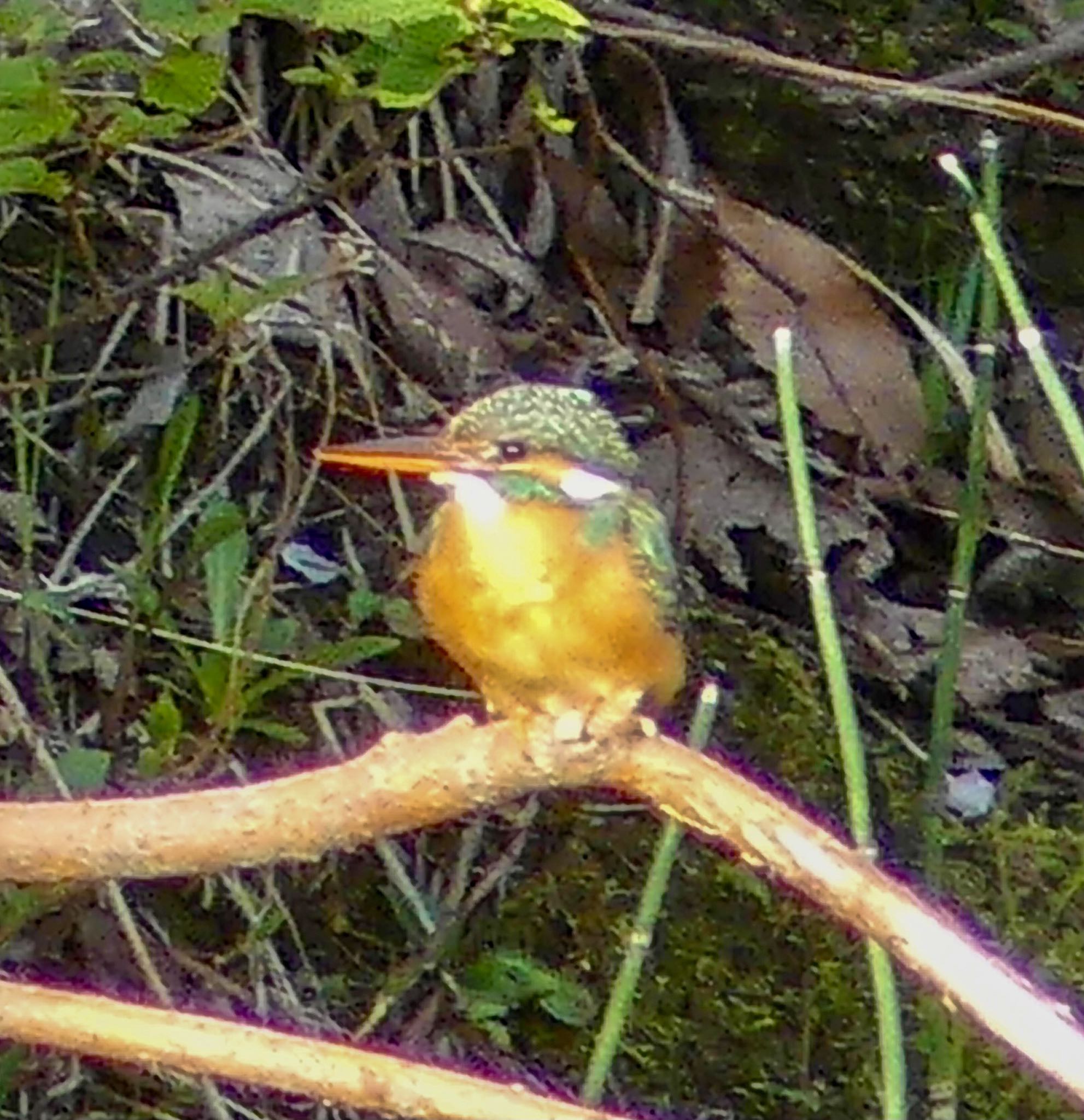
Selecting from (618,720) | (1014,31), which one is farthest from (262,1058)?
(1014,31)

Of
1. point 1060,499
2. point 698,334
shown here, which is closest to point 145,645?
point 698,334

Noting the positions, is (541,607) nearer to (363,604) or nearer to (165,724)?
(165,724)

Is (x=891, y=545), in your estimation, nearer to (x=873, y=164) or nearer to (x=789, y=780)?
(x=789, y=780)

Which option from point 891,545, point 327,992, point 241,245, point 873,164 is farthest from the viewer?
point 873,164

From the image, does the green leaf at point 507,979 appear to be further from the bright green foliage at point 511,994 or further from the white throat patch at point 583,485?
the white throat patch at point 583,485

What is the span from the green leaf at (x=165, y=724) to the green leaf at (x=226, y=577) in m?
0.09

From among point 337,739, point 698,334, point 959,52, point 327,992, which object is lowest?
point 327,992

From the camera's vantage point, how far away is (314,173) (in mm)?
2449

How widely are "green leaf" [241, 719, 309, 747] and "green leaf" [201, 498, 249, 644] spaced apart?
0.08m

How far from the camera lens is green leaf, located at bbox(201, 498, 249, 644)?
2.30 metres

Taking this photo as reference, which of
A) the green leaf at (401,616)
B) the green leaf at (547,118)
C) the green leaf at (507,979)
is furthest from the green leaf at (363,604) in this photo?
the green leaf at (547,118)

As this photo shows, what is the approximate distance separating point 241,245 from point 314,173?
0.10 meters

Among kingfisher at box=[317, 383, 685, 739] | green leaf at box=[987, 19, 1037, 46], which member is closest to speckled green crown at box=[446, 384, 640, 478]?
kingfisher at box=[317, 383, 685, 739]

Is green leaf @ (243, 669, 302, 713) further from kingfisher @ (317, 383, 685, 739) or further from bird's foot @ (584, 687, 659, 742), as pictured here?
bird's foot @ (584, 687, 659, 742)
